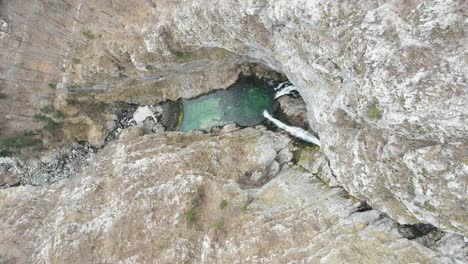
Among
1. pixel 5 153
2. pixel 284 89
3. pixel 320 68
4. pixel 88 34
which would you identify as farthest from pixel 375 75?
pixel 5 153

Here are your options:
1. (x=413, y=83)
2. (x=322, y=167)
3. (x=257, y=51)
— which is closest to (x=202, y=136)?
(x=257, y=51)

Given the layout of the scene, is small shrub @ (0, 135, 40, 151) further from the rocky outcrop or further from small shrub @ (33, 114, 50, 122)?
the rocky outcrop

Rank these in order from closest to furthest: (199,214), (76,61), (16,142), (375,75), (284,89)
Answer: (375,75), (199,214), (284,89), (76,61), (16,142)

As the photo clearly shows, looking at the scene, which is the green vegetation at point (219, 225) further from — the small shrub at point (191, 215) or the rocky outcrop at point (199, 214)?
the small shrub at point (191, 215)

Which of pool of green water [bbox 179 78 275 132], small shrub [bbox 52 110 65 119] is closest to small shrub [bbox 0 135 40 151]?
small shrub [bbox 52 110 65 119]

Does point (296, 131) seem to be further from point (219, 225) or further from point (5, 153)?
point (5, 153)

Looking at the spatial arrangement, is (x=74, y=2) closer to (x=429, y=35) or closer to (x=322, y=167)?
(x=322, y=167)

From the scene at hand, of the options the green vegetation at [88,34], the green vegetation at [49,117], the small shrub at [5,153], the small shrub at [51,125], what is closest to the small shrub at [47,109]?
the green vegetation at [49,117]
